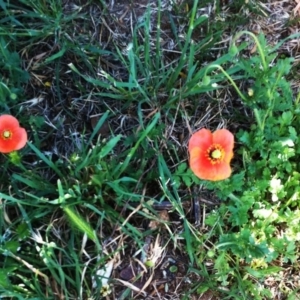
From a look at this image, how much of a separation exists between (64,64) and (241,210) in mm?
803

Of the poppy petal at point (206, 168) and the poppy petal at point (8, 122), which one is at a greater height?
the poppy petal at point (8, 122)

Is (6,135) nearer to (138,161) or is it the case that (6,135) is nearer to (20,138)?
(20,138)

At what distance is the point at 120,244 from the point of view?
6.23 feet

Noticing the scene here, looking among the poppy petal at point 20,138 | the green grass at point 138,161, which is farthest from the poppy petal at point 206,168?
the poppy petal at point 20,138

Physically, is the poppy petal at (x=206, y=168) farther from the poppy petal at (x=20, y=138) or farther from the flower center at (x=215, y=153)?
the poppy petal at (x=20, y=138)

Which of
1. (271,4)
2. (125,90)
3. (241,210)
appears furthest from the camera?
(271,4)

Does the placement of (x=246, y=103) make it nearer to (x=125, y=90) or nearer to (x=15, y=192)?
(x=125, y=90)

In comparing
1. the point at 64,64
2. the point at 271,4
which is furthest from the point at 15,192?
the point at 271,4

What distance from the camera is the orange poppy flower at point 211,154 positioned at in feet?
5.46

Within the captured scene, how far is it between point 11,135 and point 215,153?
24.9 inches

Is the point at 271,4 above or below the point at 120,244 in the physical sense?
above

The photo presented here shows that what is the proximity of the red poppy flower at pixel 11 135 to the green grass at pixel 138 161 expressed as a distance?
7 cm

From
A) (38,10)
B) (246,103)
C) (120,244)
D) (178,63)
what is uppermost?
(38,10)

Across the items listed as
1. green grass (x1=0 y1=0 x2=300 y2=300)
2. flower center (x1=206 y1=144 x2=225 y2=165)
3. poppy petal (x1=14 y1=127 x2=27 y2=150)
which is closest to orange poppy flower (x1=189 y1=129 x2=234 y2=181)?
flower center (x1=206 y1=144 x2=225 y2=165)
